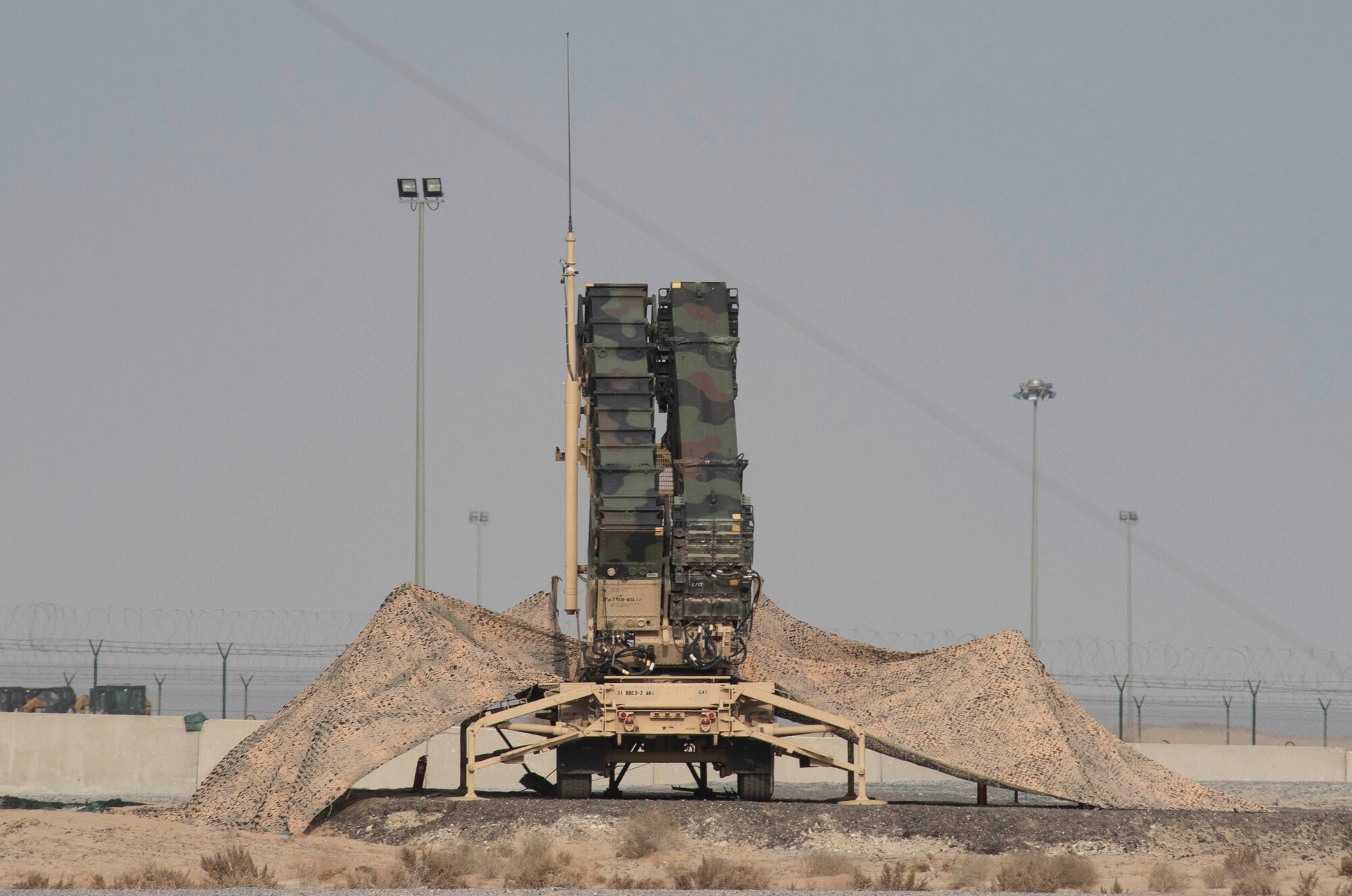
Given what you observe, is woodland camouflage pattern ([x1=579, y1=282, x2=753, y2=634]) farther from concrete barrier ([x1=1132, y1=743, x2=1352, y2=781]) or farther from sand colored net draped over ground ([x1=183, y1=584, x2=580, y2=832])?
concrete barrier ([x1=1132, y1=743, x2=1352, y2=781])

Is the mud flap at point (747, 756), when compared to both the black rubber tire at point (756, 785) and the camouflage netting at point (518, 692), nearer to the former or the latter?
the black rubber tire at point (756, 785)

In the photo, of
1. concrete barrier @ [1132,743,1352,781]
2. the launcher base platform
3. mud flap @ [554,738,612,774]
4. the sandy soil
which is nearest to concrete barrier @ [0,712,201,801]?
the sandy soil

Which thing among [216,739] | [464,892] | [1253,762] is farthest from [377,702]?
[1253,762]

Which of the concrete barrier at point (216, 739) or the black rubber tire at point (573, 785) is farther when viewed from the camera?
the concrete barrier at point (216, 739)

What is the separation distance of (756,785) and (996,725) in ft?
10.2

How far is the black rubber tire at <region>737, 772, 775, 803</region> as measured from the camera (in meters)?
22.4

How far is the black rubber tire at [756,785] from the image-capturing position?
22.4 meters

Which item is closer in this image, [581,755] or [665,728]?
[665,728]

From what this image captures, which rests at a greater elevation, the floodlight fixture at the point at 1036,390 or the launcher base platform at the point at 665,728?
the floodlight fixture at the point at 1036,390

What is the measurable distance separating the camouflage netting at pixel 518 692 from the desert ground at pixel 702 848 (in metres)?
0.59

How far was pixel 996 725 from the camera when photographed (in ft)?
72.4

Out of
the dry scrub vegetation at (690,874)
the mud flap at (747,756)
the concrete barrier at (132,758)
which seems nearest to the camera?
the dry scrub vegetation at (690,874)

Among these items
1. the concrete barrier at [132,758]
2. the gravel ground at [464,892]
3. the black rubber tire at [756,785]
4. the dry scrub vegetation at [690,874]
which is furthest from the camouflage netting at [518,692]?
the concrete barrier at [132,758]

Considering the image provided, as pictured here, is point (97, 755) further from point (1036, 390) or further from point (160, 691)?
point (1036, 390)
